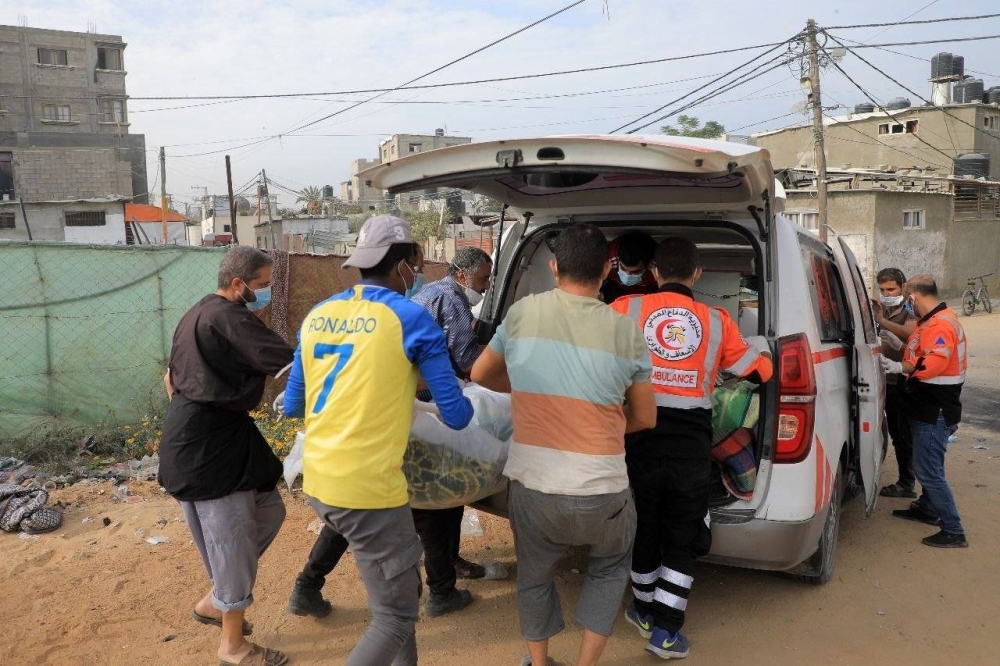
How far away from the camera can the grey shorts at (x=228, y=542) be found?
312 cm

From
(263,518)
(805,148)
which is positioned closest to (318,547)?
(263,518)

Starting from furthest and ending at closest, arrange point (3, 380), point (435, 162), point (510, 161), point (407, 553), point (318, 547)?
point (3, 380) → point (318, 547) → point (435, 162) → point (510, 161) → point (407, 553)

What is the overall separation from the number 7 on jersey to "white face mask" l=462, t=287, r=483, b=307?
195 cm

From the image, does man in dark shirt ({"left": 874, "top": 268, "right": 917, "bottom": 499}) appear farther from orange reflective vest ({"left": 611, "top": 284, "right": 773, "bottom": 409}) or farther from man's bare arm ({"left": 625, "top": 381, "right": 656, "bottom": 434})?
man's bare arm ({"left": 625, "top": 381, "right": 656, "bottom": 434})

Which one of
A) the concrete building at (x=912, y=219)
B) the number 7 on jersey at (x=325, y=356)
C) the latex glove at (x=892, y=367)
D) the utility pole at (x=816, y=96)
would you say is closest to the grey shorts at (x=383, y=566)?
the number 7 on jersey at (x=325, y=356)

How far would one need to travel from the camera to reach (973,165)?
28.9 meters

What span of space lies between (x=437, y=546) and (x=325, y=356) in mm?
1453

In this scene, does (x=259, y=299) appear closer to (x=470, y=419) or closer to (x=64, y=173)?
(x=470, y=419)

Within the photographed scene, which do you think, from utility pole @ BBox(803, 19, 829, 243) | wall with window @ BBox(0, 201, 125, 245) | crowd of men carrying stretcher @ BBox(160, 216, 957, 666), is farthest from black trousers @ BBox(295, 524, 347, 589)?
wall with window @ BBox(0, 201, 125, 245)

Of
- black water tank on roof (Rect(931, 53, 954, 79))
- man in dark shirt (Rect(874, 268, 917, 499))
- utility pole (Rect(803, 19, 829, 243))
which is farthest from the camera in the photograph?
black water tank on roof (Rect(931, 53, 954, 79))

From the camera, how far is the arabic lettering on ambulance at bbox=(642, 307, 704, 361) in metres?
3.05

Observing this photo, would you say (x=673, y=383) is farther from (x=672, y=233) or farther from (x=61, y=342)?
(x=61, y=342)

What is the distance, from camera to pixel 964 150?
31.5m

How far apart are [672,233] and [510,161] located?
1.62 m
